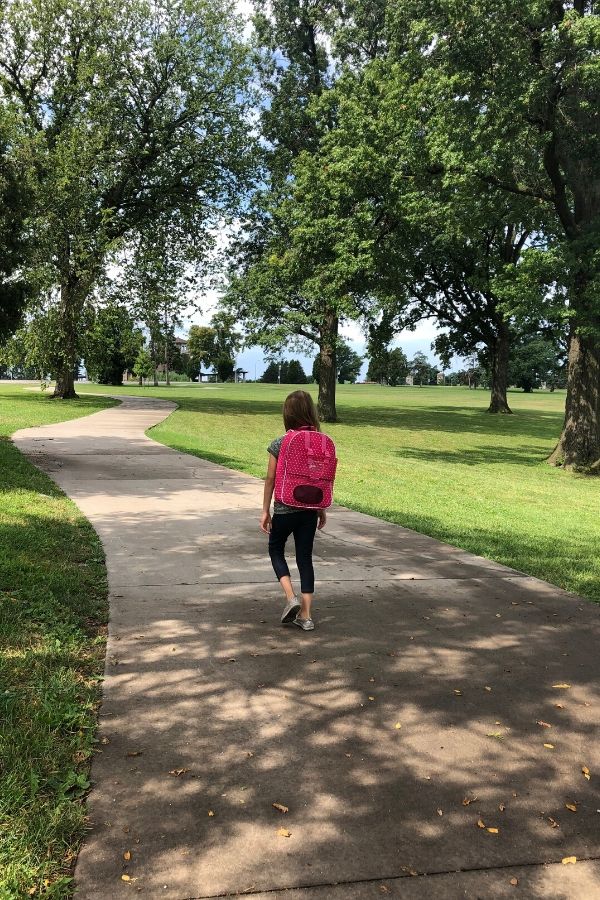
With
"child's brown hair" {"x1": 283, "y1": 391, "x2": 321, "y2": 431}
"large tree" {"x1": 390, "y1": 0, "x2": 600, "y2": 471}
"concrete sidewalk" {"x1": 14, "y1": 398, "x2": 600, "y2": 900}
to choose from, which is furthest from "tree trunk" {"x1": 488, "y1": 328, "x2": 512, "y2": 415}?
"child's brown hair" {"x1": 283, "y1": 391, "x2": 321, "y2": 431}

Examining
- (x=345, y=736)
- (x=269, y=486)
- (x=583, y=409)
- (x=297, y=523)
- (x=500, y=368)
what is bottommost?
(x=345, y=736)

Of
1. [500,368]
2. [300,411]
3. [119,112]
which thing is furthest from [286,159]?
[300,411]

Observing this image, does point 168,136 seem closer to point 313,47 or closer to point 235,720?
point 313,47

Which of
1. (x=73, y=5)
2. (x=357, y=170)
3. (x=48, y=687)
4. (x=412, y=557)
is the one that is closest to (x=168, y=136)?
(x=73, y=5)

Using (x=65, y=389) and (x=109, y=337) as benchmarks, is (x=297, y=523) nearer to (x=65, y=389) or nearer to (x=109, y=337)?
(x=109, y=337)

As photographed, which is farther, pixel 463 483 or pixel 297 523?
pixel 463 483

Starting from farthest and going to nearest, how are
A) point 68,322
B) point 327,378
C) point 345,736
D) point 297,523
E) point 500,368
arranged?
1. point 500,368
2. point 327,378
3. point 68,322
4. point 297,523
5. point 345,736

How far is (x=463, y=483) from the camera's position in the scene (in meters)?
13.4

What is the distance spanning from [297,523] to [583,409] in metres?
13.2

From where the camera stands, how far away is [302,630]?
465 centimetres

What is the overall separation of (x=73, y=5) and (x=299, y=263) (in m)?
16.8

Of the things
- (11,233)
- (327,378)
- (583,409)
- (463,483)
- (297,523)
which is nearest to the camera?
(297,523)

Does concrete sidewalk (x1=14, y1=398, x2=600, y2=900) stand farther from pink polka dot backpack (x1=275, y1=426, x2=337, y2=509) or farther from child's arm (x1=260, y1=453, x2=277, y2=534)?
pink polka dot backpack (x1=275, y1=426, x2=337, y2=509)

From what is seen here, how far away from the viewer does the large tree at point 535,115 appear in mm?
13438
